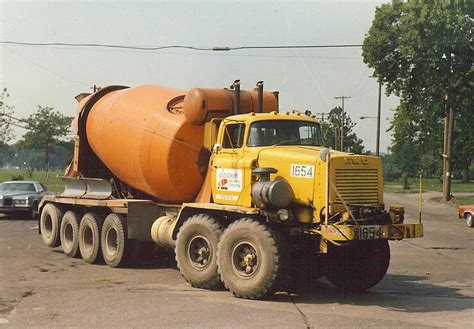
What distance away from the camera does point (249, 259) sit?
10.5 metres

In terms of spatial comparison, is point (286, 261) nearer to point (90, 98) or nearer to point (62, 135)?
point (90, 98)

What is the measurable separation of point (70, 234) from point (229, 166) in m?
6.23

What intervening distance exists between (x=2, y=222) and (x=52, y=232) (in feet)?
Answer: 28.2

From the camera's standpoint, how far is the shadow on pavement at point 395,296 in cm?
1016

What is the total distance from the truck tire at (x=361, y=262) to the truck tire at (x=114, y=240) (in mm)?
4455

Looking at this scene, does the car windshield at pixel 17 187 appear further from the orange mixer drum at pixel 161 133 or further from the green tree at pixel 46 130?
the green tree at pixel 46 130

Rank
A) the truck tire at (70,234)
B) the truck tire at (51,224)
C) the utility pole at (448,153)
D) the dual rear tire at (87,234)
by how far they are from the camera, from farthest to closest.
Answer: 1. the utility pole at (448,153)
2. the truck tire at (51,224)
3. the truck tire at (70,234)
4. the dual rear tire at (87,234)

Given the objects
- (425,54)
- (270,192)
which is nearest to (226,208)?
(270,192)

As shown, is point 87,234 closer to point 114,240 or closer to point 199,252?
point 114,240

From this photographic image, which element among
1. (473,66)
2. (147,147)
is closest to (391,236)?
(147,147)

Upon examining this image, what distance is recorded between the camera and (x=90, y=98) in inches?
644

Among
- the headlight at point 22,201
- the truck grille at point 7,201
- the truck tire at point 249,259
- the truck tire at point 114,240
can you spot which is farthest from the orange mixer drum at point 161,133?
the truck grille at point 7,201

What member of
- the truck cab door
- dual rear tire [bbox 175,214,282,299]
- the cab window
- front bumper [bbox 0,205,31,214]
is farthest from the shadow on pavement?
front bumper [bbox 0,205,31,214]

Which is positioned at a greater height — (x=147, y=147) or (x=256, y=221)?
(x=147, y=147)
